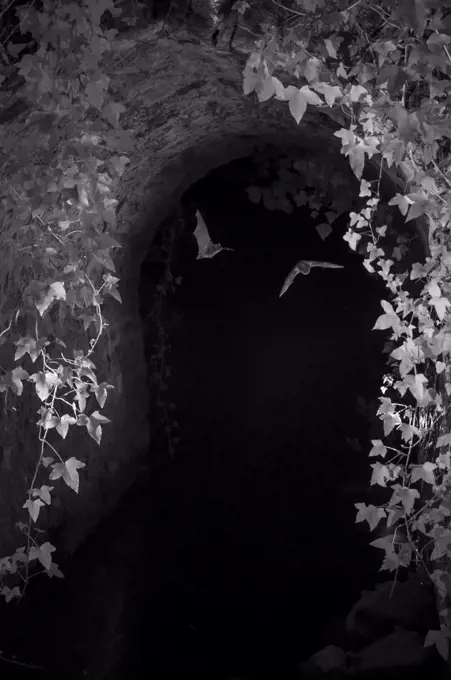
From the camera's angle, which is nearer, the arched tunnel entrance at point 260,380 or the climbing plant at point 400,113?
the climbing plant at point 400,113

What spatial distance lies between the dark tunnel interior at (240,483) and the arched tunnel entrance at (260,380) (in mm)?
12

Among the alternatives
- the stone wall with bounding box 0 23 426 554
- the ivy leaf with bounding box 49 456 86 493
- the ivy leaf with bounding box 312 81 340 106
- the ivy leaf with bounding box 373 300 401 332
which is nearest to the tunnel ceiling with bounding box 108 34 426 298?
the stone wall with bounding box 0 23 426 554

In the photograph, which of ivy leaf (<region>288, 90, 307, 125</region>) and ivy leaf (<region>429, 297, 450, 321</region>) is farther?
ivy leaf (<region>429, 297, 450, 321</region>)

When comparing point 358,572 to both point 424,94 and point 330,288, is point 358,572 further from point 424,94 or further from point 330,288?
point 330,288

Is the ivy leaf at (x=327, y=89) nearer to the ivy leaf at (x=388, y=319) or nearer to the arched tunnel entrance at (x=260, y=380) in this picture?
the ivy leaf at (x=388, y=319)

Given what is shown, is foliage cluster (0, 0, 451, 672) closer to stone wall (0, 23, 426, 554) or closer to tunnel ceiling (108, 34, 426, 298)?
stone wall (0, 23, 426, 554)

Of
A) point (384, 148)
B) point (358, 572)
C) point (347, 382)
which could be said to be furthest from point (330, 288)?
point (384, 148)

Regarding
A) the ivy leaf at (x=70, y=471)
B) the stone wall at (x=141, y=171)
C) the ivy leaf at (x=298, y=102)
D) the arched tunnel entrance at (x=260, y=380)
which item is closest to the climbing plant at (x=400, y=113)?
the ivy leaf at (x=298, y=102)

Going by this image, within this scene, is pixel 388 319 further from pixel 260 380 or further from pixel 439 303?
pixel 260 380

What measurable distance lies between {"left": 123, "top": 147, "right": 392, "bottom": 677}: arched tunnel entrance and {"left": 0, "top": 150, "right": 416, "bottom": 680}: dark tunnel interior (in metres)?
0.01

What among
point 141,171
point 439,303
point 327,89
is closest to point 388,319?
point 439,303

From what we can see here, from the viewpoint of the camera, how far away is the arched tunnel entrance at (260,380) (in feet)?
14.5

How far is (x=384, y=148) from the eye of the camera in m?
2.04

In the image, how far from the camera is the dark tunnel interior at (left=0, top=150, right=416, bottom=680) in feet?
9.74
